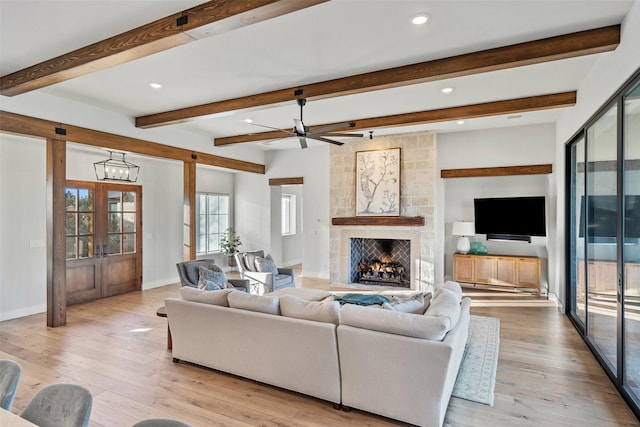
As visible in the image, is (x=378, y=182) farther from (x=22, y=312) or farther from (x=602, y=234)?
(x=22, y=312)

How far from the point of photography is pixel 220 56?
3.52 metres

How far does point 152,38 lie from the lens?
279cm

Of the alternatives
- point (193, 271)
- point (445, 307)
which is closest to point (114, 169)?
point (193, 271)

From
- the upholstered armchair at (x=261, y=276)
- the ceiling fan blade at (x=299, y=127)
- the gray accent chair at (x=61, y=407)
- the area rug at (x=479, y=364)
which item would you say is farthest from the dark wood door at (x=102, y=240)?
the area rug at (x=479, y=364)

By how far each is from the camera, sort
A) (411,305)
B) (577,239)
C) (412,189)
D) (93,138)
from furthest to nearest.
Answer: (412,189) → (93,138) → (577,239) → (411,305)

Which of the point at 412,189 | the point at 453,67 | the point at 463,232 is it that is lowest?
the point at 463,232

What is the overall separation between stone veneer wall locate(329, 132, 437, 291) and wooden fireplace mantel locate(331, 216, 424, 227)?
4.9 inches

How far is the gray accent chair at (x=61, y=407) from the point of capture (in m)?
1.37

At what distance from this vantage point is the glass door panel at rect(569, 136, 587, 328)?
434 centimetres

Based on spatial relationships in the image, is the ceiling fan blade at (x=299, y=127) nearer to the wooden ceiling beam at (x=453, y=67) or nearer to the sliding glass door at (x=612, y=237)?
the wooden ceiling beam at (x=453, y=67)

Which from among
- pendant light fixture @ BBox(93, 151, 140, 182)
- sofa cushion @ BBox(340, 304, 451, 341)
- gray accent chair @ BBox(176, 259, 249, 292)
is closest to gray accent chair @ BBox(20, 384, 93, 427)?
sofa cushion @ BBox(340, 304, 451, 341)

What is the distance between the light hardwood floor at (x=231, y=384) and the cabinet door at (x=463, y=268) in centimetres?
198

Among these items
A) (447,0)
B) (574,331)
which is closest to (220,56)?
(447,0)

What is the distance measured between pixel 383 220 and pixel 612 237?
4144 millimetres
